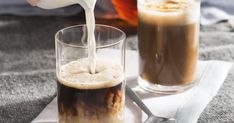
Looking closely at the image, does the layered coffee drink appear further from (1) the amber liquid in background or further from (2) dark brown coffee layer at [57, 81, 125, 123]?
(1) the amber liquid in background

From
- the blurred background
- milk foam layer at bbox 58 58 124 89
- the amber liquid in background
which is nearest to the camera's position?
milk foam layer at bbox 58 58 124 89

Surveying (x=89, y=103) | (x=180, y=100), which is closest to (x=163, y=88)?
(x=180, y=100)

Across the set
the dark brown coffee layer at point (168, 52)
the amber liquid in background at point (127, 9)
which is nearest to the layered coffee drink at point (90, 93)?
the dark brown coffee layer at point (168, 52)

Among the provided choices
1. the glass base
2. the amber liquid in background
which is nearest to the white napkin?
the glass base

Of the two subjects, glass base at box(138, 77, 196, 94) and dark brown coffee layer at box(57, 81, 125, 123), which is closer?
dark brown coffee layer at box(57, 81, 125, 123)

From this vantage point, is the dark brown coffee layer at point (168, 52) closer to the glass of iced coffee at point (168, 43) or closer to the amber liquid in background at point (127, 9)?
the glass of iced coffee at point (168, 43)

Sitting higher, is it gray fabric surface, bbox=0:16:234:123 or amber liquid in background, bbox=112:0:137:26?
amber liquid in background, bbox=112:0:137:26

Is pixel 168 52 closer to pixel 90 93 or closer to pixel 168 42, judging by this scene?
Answer: pixel 168 42
